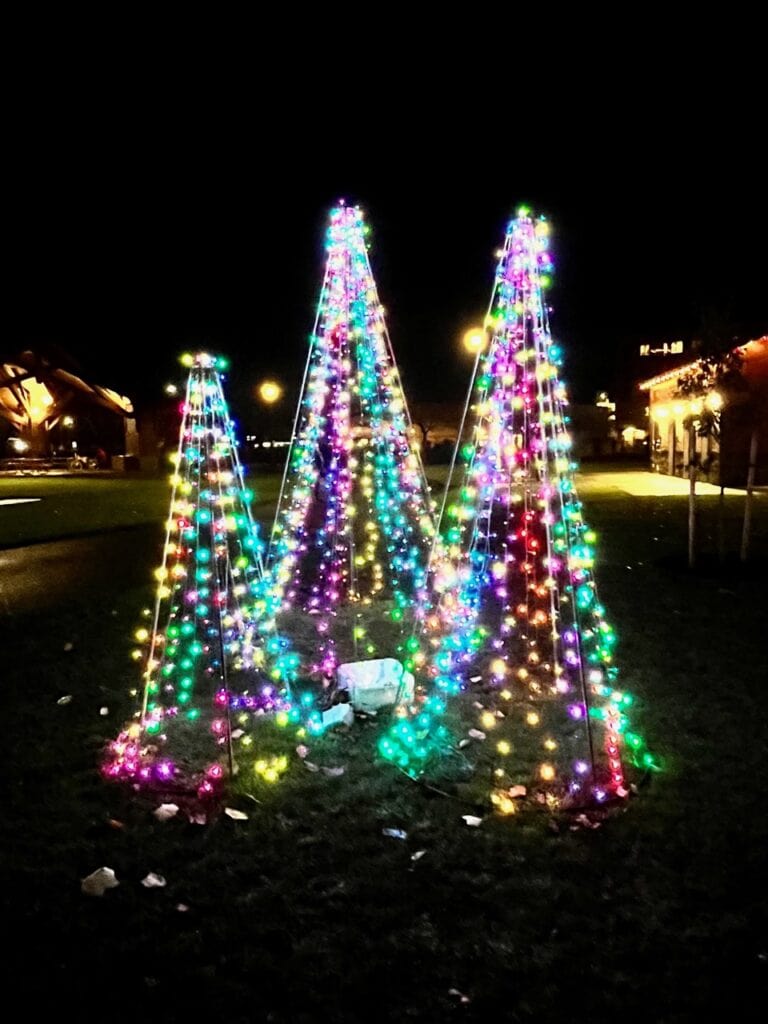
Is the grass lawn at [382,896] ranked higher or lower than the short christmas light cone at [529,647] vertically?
lower

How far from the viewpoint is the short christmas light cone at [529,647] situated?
4598mm

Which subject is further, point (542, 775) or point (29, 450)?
point (29, 450)

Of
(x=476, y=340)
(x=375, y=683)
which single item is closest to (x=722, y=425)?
(x=476, y=340)

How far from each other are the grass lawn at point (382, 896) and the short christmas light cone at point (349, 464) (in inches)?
120

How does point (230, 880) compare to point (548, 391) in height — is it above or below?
below

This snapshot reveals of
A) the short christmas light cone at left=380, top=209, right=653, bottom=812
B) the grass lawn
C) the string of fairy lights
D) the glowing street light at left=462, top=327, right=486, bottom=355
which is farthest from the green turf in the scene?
the grass lawn

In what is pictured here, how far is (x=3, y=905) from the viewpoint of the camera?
339 centimetres

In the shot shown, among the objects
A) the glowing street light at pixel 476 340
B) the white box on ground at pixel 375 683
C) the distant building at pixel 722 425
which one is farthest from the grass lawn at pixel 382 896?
the distant building at pixel 722 425

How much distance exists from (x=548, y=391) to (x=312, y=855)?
2869mm

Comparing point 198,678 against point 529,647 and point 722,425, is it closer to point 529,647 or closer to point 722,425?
point 529,647

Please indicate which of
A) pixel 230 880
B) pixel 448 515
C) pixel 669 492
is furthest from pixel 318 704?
pixel 669 492

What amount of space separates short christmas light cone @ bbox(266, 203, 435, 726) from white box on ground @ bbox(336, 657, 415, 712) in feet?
5.71

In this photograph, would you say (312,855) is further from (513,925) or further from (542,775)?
(542,775)

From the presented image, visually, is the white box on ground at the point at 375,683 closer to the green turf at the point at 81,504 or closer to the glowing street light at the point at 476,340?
the glowing street light at the point at 476,340
